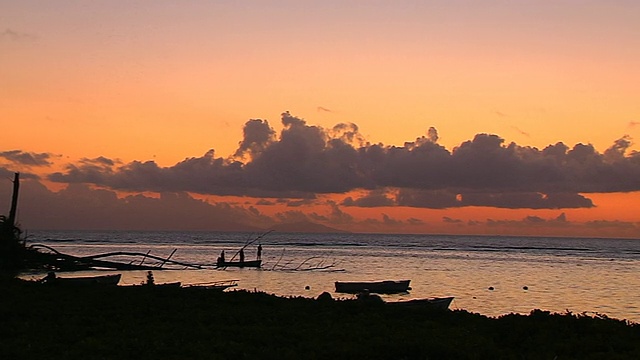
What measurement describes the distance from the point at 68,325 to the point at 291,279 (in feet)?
146

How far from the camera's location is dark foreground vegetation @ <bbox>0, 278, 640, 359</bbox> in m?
17.6

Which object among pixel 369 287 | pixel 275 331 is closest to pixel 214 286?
pixel 369 287

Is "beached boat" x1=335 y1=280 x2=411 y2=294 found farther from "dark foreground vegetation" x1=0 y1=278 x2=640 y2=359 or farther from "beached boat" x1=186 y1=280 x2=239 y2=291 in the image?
"dark foreground vegetation" x1=0 y1=278 x2=640 y2=359

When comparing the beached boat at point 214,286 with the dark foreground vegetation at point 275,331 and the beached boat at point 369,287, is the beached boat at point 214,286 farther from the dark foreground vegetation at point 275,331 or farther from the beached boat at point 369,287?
the beached boat at point 369,287

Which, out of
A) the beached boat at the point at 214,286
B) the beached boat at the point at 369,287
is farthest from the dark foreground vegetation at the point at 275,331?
the beached boat at the point at 369,287

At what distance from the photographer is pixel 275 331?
67.4ft

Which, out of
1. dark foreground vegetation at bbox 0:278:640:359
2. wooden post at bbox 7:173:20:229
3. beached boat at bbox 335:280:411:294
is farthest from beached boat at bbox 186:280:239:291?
wooden post at bbox 7:173:20:229

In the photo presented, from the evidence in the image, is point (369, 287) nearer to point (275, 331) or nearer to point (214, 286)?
point (214, 286)

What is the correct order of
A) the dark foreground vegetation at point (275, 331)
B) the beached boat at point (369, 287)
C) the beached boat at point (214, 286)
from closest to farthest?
the dark foreground vegetation at point (275, 331) → the beached boat at point (214, 286) → the beached boat at point (369, 287)

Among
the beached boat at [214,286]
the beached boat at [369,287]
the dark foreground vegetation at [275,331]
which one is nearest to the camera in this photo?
the dark foreground vegetation at [275,331]

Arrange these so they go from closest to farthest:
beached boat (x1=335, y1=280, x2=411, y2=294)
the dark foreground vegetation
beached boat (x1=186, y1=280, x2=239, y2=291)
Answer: the dark foreground vegetation < beached boat (x1=186, y1=280, x2=239, y2=291) < beached boat (x1=335, y1=280, x2=411, y2=294)

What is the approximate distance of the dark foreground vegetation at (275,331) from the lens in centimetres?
1759

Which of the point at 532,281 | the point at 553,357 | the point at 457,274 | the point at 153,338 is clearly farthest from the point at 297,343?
the point at 457,274

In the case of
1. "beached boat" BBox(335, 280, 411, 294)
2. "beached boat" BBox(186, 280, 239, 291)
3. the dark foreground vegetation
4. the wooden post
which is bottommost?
"beached boat" BBox(335, 280, 411, 294)
